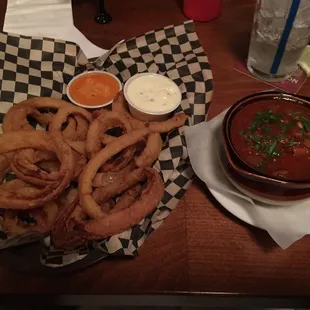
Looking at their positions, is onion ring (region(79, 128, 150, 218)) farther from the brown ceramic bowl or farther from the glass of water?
the glass of water

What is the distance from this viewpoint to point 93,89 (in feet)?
4.58

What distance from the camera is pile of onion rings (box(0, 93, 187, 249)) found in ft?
3.33

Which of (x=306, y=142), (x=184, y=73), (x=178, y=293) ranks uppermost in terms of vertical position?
(x=306, y=142)

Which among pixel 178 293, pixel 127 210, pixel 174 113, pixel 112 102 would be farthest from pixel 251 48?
pixel 178 293

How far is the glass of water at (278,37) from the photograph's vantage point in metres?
1.33

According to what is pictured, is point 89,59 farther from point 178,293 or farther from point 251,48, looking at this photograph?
point 178,293

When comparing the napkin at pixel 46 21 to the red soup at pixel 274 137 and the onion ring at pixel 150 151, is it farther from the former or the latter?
the red soup at pixel 274 137

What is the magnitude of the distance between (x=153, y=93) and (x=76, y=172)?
1.28 feet

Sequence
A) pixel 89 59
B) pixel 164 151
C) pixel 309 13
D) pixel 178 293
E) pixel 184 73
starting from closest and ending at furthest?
pixel 178 293 → pixel 164 151 → pixel 309 13 → pixel 184 73 → pixel 89 59

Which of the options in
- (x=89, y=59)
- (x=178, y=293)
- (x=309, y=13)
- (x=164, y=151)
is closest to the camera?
(x=178, y=293)

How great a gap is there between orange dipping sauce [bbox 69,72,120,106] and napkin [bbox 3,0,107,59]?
0.17 metres

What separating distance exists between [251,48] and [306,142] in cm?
59

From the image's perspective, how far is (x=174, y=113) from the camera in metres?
1.34

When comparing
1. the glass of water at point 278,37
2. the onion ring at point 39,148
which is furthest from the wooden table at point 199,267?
the glass of water at point 278,37
